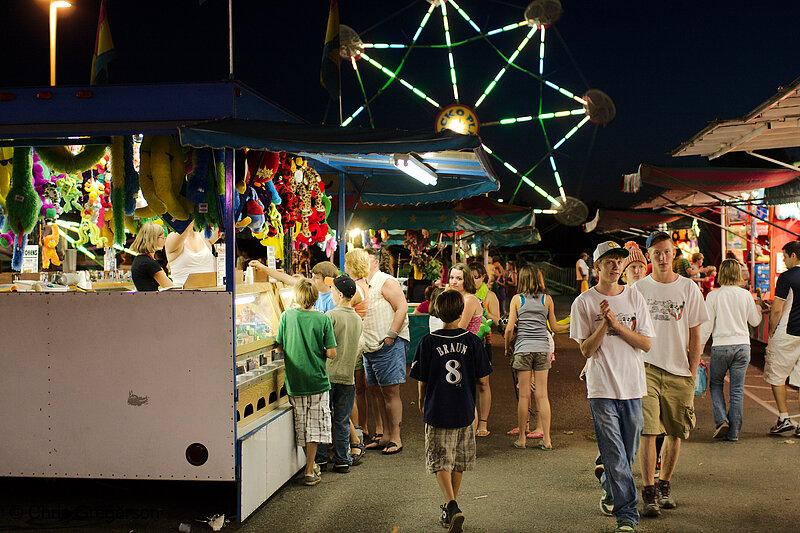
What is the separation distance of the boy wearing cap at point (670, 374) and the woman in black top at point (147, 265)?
3778mm

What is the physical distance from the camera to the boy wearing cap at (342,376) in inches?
236

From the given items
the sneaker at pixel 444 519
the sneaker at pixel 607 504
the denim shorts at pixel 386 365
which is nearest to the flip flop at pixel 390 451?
the denim shorts at pixel 386 365

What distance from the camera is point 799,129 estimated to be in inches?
304

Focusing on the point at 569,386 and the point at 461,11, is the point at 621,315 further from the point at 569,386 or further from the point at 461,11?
the point at 461,11

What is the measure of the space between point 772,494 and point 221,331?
169 inches

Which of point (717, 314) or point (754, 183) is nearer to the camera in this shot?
point (717, 314)

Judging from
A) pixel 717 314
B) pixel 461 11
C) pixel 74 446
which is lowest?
pixel 74 446

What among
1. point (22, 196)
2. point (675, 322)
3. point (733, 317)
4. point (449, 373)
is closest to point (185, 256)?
point (22, 196)

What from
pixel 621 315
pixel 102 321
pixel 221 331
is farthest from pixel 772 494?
pixel 102 321

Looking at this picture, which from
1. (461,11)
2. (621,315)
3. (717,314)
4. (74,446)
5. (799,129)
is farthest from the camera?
Answer: (461,11)

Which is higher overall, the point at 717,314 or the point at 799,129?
Result: the point at 799,129

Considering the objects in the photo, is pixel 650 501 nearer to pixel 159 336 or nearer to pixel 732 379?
pixel 732 379

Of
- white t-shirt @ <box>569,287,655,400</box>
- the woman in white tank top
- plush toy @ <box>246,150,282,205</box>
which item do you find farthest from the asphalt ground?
plush toy @ <box>246,150,282,205</box>

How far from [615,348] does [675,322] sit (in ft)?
2.28
